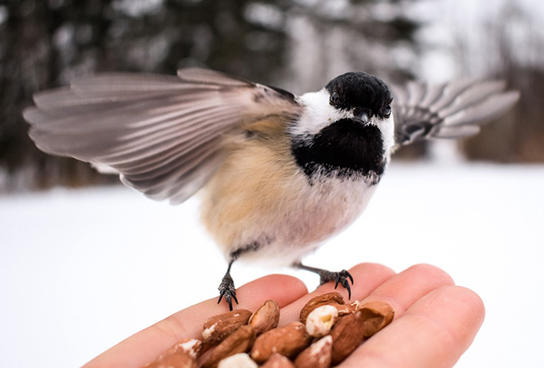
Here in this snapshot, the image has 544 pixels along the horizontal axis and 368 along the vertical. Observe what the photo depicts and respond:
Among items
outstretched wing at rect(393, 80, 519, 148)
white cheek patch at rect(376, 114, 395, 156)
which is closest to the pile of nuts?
white cheek patch at rect(376, 114, 395, 156)

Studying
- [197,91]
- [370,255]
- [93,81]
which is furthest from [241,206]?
[370,255]

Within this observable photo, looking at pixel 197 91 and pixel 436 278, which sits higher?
pixel 197 91

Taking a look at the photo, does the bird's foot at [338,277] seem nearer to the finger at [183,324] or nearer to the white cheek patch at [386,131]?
the finger at [183,324]

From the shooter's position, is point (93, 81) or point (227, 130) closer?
point (93, 81)

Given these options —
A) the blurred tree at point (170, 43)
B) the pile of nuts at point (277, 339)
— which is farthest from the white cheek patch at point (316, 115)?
the blurred tree at point (170, 43)

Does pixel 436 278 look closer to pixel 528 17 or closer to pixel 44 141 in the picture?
pixel 44 141

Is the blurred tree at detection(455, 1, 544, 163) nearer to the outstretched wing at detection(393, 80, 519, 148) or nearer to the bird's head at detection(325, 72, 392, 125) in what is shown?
the outstretched wing at detection(393, 80, 519, 148)

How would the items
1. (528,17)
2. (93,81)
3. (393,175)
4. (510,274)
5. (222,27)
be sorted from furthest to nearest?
(222,27), (393,175), (528,17), (510,274), (93,81)
